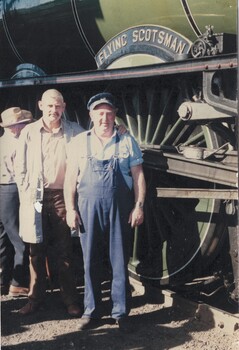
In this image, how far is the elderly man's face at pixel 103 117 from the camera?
417 cm

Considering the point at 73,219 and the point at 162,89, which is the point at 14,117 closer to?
the point at 73,219

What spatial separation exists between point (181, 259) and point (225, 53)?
159 centimetres

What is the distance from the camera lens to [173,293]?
185 inches

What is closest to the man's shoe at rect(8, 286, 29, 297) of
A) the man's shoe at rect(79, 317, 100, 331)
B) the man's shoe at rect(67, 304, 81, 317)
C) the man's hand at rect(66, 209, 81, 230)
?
the man's shoe at rect(67, 304, 81, 317)

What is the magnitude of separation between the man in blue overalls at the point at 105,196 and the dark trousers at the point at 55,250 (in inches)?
4.2

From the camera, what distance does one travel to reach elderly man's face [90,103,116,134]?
4172 mm

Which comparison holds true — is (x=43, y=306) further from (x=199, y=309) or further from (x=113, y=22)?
(x=113, y=22)

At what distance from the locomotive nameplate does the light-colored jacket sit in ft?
1.91

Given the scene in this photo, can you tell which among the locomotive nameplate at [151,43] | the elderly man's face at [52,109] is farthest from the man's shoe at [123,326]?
the locomotive nameplate at [151,43]

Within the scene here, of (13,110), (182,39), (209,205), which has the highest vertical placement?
(182,39)

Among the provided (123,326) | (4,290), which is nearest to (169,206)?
(123,326)

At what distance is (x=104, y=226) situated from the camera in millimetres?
4188

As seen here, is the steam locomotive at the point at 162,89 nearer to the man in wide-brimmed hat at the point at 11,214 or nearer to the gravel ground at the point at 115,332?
the man in wide-brimmed hat at the point at 11,214

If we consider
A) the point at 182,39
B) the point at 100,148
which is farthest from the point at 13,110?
the point at 182,39
